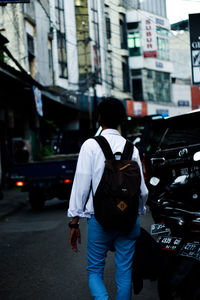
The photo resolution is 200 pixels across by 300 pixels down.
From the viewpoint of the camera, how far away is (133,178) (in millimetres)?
3572

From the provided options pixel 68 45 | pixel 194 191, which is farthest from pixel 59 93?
pixel 194 191

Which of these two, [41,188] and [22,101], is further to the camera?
[22,101]

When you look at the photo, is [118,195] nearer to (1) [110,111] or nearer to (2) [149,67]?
(1) [110,111]

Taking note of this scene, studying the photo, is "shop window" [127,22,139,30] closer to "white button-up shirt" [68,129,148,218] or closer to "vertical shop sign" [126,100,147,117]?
"vertical shop sign" [126,100,147,117]

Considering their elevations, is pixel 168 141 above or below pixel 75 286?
above

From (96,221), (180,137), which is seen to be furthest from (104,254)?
(180,137)

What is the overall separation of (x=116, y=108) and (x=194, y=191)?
204 cm

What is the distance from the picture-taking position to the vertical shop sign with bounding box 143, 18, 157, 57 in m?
40.4

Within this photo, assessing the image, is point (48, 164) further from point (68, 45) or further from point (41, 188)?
point (68, 45)

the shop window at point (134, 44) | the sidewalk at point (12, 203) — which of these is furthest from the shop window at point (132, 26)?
the sidewalk at point (12, 203)

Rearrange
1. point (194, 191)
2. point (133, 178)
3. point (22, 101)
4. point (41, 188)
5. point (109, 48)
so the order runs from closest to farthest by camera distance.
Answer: point (133, 178), point (194, 191), point (41, 188), point (22, 101), point (109, 48)

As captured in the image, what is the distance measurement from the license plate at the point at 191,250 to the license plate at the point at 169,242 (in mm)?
104

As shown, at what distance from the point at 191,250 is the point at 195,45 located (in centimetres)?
1152

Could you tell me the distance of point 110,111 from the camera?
3822 mm
